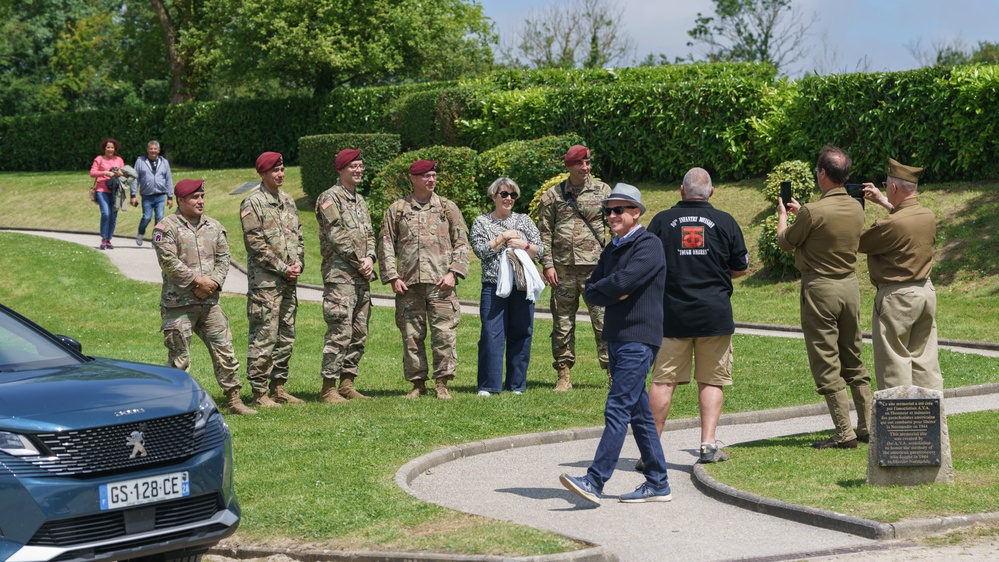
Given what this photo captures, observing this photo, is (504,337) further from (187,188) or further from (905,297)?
(905,297)

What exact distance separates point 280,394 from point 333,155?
64.2 ft

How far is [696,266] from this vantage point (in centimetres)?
891

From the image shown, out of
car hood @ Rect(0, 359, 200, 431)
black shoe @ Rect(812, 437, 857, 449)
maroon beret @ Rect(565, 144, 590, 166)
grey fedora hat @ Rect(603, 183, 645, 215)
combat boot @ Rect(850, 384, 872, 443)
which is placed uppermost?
maroon beret @ Rect(565, 144, 590, 166)

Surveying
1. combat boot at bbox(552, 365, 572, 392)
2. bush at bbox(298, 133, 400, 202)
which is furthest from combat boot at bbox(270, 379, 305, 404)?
bush at bbox(298, 133, 400, 202)

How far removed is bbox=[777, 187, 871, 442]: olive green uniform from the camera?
9391mm

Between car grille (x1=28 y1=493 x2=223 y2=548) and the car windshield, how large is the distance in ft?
4.46

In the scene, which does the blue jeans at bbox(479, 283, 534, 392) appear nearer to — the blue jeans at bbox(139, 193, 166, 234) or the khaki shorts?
the khaki shorts

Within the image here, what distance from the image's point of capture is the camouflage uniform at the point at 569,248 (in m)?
12.5

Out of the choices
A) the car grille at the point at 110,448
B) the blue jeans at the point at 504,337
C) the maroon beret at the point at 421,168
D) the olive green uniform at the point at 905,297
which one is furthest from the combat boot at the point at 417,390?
the car grille at the point at 110,448

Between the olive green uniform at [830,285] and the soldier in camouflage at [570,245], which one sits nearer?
the olive green uniform at [830,285]

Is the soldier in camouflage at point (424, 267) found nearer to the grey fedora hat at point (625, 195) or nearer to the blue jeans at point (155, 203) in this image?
the grey fedora hat at point (625, 195)

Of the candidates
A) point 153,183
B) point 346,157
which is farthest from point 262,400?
point 153,183

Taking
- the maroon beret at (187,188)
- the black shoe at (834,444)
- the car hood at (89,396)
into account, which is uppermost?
the maroon beret at (187,188)

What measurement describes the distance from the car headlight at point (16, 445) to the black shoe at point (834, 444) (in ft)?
19.8
